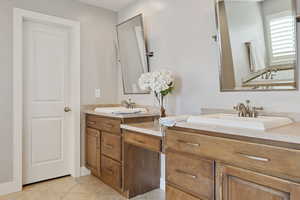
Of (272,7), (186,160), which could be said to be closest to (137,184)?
(186,160)

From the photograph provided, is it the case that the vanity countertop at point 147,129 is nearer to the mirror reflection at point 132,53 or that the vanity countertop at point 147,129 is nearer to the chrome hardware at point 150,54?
the mirror reflection at point 132,53

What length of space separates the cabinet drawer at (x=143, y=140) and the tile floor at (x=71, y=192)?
2.20ft

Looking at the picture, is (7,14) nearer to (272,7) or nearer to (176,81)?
(176,81)

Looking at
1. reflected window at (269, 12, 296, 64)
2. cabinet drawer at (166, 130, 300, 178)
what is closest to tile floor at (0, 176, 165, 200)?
cabinet drawer at (166, 130, 300, 178)

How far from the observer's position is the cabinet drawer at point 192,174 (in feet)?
4.19

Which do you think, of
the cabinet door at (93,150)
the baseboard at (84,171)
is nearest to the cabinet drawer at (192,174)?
the cabinet door at (93,150)

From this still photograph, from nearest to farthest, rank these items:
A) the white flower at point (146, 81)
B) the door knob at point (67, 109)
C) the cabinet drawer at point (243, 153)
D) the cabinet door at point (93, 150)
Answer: the cabinet drawer at point (243, 153) < the white flower at point (146, 81) < the cabinet door at point (93, 150) < the door knob at point (67, 109)

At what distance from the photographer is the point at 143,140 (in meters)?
1.84

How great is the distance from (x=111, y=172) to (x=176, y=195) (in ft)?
3.25

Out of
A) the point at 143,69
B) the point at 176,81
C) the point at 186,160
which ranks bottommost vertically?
the point at 186,160

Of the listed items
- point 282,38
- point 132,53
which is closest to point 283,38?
point 282,38

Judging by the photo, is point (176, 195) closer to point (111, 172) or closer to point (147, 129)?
point (147, 129)

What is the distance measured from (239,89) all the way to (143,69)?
4.12ft

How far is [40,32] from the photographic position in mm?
2623
